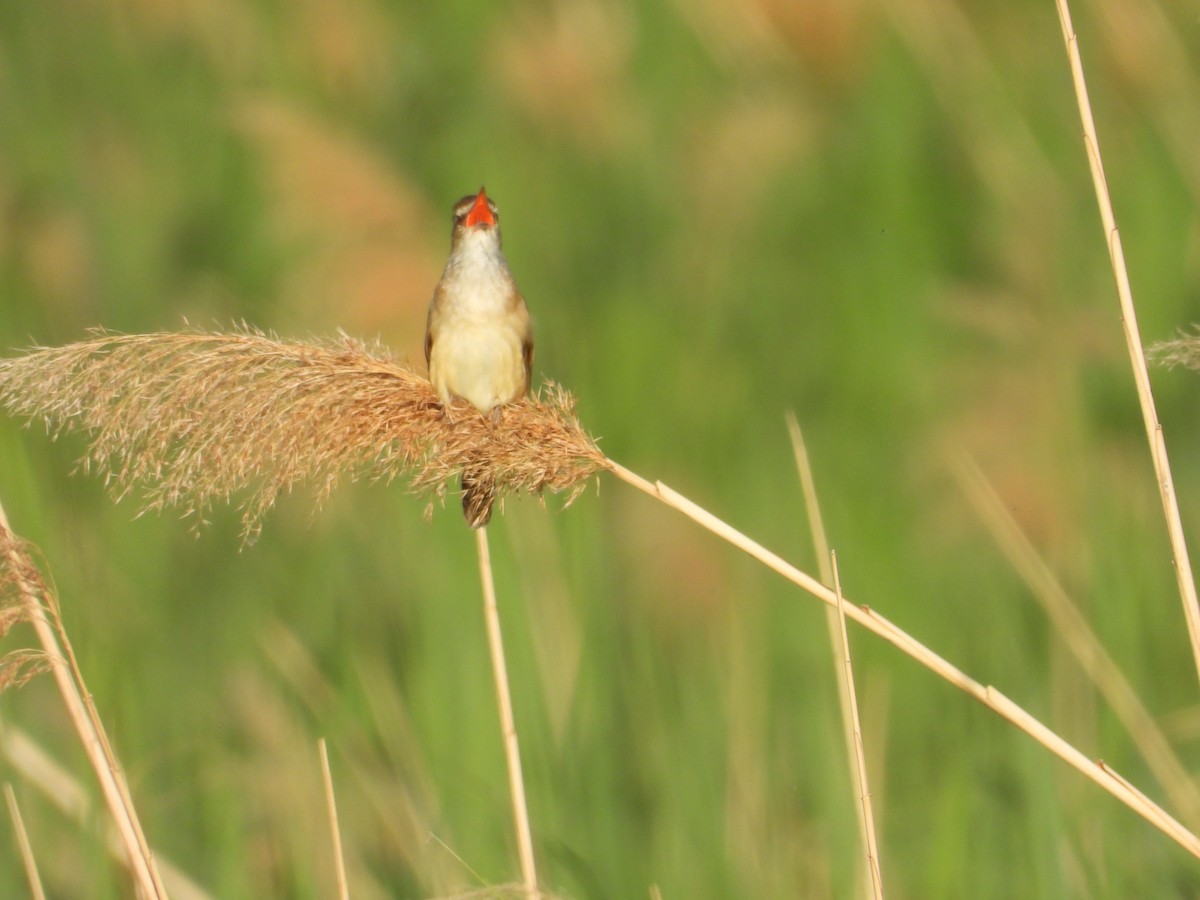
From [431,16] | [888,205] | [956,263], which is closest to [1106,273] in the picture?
[956,263]

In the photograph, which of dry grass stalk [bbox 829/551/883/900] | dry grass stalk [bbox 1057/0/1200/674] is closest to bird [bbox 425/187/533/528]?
dry grass stalk [bbox 829/551/883/900]

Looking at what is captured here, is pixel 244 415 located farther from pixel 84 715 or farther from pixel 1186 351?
pixel 1186 351

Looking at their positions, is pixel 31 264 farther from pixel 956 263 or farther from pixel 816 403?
pixel 956 263

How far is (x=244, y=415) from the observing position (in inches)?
67.4

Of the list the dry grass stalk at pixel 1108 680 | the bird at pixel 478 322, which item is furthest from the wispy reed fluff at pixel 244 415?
the bird at pixel 478 322

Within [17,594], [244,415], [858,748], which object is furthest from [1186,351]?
[17,594]

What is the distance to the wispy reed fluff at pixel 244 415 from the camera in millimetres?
1659

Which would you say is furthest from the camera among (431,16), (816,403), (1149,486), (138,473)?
(431,16)

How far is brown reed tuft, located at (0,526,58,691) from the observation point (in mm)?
1628

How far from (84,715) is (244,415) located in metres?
0.42

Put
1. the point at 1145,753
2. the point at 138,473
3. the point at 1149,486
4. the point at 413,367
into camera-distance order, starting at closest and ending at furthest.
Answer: the point at 138,473 < the point at 413,367 < the point at 1145,753 < the point at 1149,486

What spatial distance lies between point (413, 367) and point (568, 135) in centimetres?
275

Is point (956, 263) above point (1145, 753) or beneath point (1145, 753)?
above

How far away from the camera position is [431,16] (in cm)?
536
